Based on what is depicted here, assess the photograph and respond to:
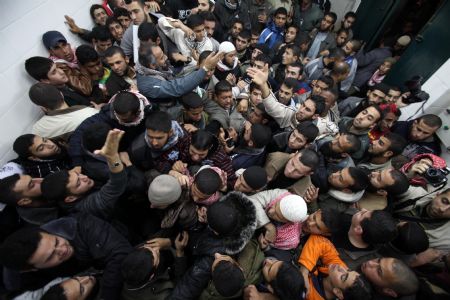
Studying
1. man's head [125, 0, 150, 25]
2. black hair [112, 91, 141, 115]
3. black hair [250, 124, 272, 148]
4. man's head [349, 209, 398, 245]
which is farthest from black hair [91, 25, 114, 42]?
man's head [349, 209, 398, 245]

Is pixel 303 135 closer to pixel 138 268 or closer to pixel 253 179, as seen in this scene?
pixel 253 179

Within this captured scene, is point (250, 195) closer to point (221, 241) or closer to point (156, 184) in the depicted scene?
point (221, 241)

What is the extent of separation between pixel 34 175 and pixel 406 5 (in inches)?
323

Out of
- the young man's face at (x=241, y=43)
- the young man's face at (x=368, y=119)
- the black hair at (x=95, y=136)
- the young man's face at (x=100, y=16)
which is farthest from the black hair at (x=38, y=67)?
the young man's face at (x=368, y=119)

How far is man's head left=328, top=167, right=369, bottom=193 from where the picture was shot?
2281 millimetres

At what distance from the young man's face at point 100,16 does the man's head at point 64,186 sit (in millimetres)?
2825

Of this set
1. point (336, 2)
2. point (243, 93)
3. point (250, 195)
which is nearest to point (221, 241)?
point (250, 195)

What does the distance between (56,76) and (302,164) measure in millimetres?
2811

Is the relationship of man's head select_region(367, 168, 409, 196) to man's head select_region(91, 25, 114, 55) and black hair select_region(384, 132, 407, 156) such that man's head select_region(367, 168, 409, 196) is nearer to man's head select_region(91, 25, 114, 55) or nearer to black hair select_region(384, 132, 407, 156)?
black hair select_region(384, 132, 407, 156)

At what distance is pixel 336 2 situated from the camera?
6.95 metres

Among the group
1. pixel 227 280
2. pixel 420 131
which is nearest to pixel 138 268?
pixel 227 280

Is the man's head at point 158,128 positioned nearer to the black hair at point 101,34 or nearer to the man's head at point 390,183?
the black hair at point 101,34

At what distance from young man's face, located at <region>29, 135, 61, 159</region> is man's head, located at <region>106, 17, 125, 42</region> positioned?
206 centimetres

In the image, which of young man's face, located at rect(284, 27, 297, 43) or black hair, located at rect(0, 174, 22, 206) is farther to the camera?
young man's face, located at rect(284, 27, 297, 43)
